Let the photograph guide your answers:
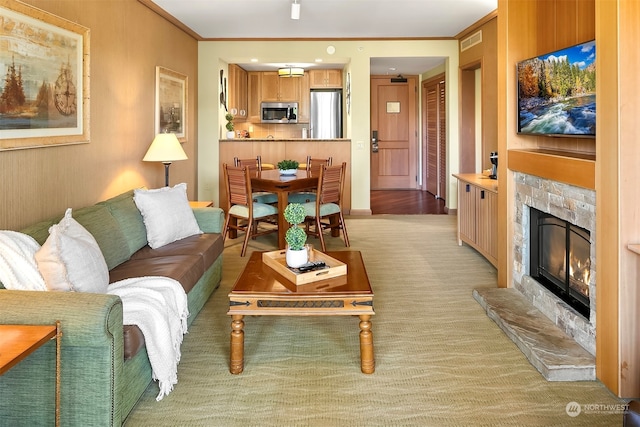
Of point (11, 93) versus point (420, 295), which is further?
point (420, 295)

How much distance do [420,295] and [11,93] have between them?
313 centimetres

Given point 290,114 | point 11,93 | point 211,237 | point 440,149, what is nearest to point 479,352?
point 211,237

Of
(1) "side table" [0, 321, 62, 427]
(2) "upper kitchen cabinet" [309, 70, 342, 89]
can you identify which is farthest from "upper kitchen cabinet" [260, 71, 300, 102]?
(1) "side table" [0, 321, 62, 427]

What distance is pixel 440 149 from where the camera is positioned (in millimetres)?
9766

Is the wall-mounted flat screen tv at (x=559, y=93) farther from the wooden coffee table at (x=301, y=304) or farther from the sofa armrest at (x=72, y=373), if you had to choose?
the sofa armrest at (x=72, y=373)

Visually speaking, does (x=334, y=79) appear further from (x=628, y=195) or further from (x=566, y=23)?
(x=628, y=195)

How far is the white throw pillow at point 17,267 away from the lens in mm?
2363

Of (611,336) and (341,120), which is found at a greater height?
(341,120)

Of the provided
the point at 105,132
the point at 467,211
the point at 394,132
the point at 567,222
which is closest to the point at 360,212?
the point at 467,211

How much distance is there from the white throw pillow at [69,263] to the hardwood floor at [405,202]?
20.0ft

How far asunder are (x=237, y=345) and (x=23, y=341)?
1178 millimetres

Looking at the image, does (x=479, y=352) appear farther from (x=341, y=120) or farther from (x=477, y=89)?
(x=341, y=120)

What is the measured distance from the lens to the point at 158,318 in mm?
2576

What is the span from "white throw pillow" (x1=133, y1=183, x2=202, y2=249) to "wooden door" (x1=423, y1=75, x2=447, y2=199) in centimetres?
570
